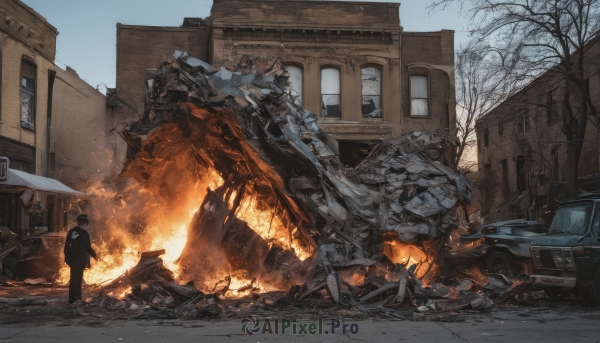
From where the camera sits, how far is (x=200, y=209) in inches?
463

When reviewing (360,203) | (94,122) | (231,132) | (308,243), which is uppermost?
(94,122)

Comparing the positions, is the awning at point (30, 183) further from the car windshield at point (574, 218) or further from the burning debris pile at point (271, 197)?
the car windshield at point (574, 218)

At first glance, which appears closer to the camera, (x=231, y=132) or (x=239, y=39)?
(x=231, y=132)

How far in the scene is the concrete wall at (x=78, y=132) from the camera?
24641 millimetres

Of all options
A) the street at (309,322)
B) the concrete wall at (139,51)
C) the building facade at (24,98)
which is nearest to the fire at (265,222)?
the street at (309,322)

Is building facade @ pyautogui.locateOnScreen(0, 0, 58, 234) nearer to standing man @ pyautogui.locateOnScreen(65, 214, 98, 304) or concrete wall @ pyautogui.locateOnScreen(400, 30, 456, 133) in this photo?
standing man @ pyautogui.locateOnScreen(65, 214, 98, 304)

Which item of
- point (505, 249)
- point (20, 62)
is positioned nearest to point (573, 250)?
point (505, 249)

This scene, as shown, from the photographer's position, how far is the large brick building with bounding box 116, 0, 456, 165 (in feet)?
78.9

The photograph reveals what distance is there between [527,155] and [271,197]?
26.9 m

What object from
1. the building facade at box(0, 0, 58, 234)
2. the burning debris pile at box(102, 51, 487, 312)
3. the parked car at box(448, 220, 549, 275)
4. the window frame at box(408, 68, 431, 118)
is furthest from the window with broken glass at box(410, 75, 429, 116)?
the building facade at box(0, 0, 58, 234)

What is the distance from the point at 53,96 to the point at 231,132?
1672 centimetres

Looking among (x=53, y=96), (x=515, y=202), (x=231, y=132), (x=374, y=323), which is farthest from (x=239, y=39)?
→ (x=515, y=202)

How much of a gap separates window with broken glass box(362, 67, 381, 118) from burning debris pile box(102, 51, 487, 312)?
1202 centimetres

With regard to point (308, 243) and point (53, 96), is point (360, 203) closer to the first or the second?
point (308, 243)
